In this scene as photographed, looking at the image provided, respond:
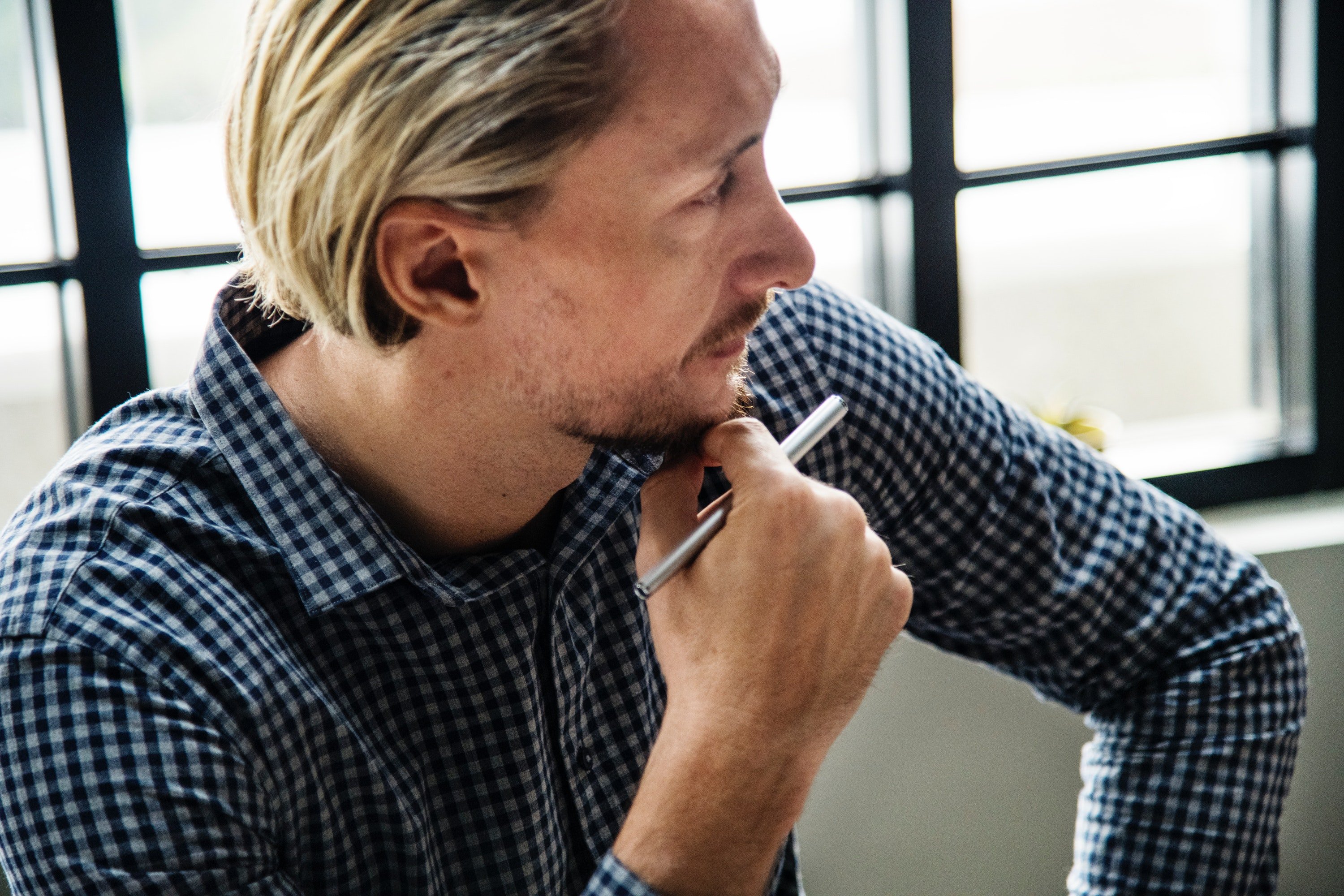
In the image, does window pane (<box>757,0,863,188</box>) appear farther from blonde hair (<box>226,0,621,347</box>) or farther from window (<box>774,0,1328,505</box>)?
blonde hair (<box>226,0,621,347</box>)

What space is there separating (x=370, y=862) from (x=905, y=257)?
1238 millimetres

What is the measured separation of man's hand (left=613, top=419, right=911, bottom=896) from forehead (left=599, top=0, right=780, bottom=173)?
0.80ft

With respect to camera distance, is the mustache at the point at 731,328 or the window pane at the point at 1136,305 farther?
the window pane at the point at 1136,305

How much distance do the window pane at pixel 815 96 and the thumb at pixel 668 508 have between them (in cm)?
91

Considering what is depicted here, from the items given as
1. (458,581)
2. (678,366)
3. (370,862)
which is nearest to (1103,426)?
(678,366)

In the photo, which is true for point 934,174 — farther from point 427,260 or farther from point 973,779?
Result: point 427,260

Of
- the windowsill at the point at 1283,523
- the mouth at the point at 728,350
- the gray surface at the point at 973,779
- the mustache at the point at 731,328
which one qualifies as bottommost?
the gray surface at the point at 973,779

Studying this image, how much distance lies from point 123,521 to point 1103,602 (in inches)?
34.2

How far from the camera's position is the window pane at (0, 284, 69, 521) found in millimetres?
1466

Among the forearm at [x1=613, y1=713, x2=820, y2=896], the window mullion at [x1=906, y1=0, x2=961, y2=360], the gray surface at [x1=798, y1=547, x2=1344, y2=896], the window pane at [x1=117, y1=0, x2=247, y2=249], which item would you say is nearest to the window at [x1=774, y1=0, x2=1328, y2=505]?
the window mullion at [x1=906, y1=0, x2=961, y2=360]

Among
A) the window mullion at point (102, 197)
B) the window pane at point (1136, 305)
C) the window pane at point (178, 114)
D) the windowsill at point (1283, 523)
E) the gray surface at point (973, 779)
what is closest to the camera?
the window mullion at point (102, 197)

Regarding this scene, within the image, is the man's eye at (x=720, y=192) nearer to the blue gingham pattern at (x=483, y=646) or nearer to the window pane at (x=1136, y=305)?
the blue gingham pattern at (x=483, y=646)

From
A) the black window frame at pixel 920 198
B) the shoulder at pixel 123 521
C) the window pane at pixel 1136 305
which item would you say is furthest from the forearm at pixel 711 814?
the window pane at pixel 1136 305

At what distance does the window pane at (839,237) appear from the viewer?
1833mm
